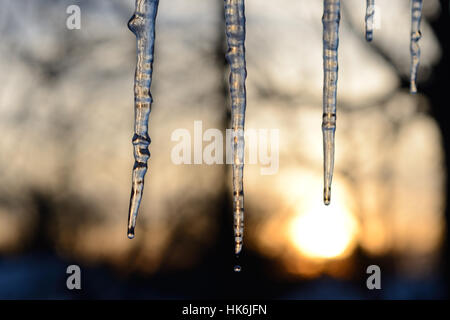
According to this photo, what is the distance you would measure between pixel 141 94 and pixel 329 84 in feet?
2.27

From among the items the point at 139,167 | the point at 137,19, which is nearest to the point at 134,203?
the point at 139,167

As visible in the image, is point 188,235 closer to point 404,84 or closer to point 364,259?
point 364,259

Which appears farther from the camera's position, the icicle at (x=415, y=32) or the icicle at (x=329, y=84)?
the icicle at (x=415, y=32)

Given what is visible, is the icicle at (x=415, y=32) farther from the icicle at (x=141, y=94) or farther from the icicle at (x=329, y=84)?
the icicle at (x=141, y=94)

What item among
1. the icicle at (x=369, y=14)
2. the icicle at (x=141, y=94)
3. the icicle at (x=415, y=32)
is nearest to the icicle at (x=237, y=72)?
the icicle at (x=141, y=94)

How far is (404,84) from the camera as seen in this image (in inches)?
106

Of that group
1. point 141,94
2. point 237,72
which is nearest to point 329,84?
point 237,72

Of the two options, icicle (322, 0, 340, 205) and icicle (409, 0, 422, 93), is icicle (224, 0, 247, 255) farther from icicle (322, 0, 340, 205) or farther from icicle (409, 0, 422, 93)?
icicle (409, 0, 422, 93)

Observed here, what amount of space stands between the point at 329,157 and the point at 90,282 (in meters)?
2.18

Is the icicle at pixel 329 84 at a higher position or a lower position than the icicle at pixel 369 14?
lower

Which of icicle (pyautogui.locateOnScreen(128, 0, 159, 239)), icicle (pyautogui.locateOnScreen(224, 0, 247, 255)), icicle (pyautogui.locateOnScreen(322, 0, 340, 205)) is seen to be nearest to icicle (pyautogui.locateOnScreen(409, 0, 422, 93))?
icicle (pyautogui.locateOnScreen(322, 0, 340, 205))

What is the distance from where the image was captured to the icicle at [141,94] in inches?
53.0

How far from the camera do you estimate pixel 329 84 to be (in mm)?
1445

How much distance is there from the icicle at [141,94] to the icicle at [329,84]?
0.64 meters
